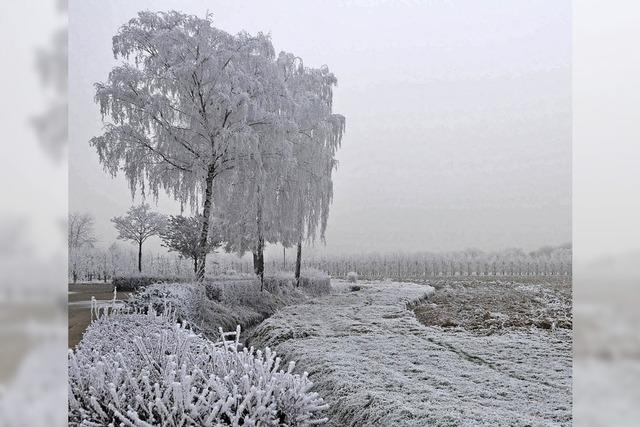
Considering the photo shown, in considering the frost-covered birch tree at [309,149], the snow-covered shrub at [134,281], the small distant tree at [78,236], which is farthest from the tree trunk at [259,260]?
the small distant tree at [78,236]

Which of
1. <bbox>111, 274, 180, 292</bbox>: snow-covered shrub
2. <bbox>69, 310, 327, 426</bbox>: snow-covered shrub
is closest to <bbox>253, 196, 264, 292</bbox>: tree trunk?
<bbox>111, 274, 180, 292</bbox>: snow-covered shrub

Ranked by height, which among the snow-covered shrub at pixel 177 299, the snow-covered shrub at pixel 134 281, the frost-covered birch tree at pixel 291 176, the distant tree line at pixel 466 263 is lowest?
the snow-covered shrub at pixel 177 299

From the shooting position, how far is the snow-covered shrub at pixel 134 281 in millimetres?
4320

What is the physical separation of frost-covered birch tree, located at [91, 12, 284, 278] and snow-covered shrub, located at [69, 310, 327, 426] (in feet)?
3.34

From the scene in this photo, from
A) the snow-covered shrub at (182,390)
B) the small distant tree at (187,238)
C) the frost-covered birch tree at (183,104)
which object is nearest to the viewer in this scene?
the snow-covered shrub at (182,390)

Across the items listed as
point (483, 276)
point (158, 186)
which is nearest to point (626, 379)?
point (483, 276)

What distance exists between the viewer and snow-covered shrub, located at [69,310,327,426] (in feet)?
9.87

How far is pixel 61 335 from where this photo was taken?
5.66ft

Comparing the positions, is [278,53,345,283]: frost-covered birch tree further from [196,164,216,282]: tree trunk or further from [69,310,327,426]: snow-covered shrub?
[69,310,327,426]: snow-covered shrub

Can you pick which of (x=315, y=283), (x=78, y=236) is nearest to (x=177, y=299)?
(x=78, y=236)

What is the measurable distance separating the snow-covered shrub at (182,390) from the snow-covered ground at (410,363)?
1.32ft

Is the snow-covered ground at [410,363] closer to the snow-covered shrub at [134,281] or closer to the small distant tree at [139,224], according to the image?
the snow-covered shrub at [134,281]

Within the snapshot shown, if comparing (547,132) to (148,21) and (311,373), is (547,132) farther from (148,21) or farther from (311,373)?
(148,21)

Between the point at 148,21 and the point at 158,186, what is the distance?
110 centimetres
